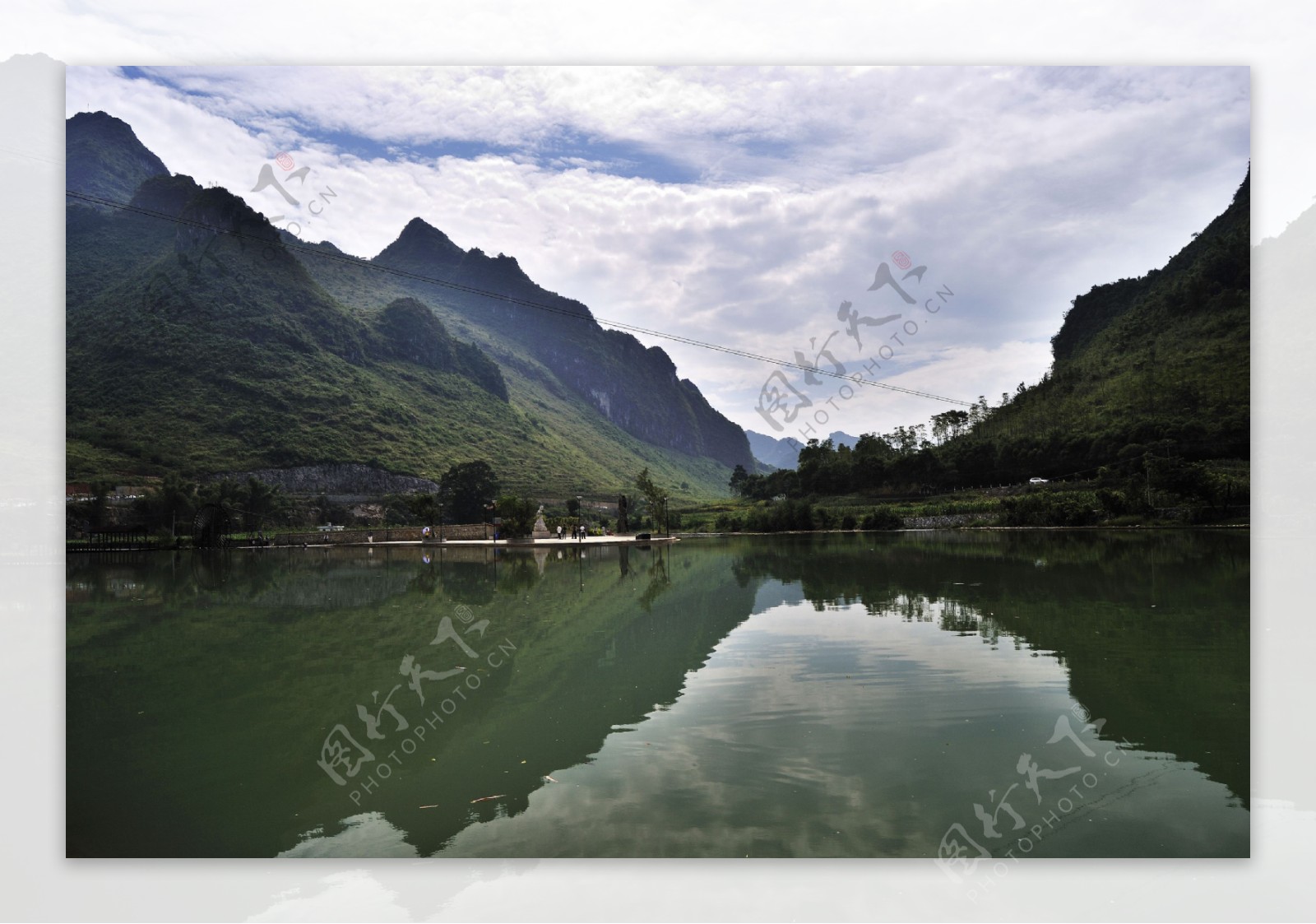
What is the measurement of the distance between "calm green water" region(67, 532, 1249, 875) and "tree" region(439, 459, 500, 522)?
39.3 meters

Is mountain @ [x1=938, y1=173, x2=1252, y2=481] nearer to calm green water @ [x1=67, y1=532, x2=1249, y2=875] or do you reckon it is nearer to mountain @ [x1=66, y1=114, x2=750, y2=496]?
calm green water @ [x1=67, y1=532, x2=1249, y2=875]

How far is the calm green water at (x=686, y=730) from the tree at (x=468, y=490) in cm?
3931

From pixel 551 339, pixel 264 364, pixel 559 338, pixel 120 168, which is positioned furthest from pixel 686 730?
pixel 559 338

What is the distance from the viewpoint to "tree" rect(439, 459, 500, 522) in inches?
1981

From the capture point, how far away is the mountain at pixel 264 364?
4547 cm

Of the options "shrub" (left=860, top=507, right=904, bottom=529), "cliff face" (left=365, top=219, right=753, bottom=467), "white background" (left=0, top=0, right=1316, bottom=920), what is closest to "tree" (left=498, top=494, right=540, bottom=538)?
"shrub" (left=860, top=507, right=904, bottom=529)

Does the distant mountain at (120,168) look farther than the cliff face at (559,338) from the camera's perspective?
No

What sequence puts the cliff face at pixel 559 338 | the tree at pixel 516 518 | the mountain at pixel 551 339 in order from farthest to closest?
the cliff face at pixel 559 338
the mountain at pixel 551 339
the tree at pixel 516 518

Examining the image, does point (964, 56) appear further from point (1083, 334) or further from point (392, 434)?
point (392, 434)

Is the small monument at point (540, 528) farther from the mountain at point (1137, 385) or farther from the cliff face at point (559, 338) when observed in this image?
the cliff face at point (559, 338)

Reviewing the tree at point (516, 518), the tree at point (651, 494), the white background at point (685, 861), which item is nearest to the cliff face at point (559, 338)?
the tree at point (651, 494)
